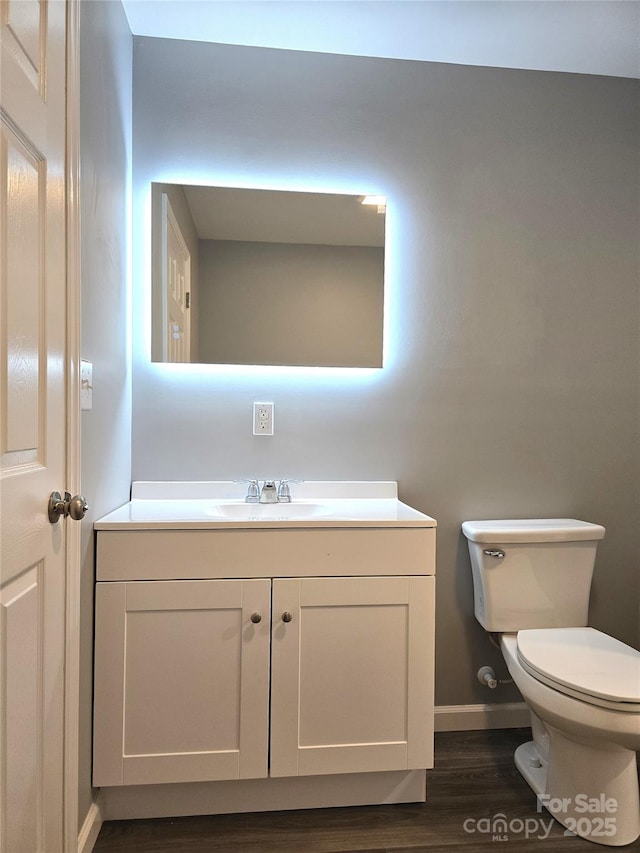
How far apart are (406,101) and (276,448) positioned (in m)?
1.35

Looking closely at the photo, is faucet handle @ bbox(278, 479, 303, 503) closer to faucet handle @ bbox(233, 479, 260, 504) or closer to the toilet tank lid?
faucet handle @ bbox(233, 479, 260, 504)

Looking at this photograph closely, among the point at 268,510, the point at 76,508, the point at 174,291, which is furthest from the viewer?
the point at 174,291

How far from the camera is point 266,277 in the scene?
192cm

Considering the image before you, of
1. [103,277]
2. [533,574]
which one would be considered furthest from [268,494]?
[533,574]

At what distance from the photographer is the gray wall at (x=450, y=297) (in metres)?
1.89

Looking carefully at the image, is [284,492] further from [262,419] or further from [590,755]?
[590,755]

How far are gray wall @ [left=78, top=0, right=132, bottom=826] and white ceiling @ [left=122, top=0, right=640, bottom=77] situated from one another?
0.79 ft

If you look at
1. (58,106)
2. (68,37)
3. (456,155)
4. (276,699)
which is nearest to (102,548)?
(276,699)

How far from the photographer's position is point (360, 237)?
1940 millimetres

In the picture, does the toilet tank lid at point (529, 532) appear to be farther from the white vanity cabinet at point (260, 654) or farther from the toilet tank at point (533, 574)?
the white vanity cabinet at point (260, 654)

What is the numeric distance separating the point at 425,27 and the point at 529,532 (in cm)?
174

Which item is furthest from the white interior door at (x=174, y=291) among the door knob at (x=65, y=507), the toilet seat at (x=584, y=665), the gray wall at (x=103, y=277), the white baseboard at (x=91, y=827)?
the toilet seat at (x=584, y=665)

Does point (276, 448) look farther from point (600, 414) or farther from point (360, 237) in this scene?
point (600, 414)

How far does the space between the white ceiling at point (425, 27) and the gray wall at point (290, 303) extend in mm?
698
